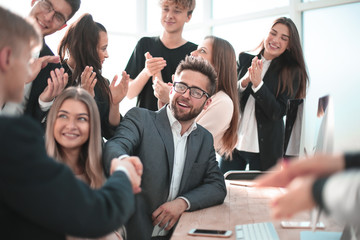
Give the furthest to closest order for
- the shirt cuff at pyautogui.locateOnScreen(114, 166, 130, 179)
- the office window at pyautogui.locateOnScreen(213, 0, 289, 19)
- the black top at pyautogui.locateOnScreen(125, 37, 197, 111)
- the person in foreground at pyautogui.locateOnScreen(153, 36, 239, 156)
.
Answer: the office window at pyautogui.locateOnScreen(213, 0, 289, 19), the black top at pyautogui.locateOnScreen(125, 37, 197, 111), the person in foreground at pyautogui.locateOnScreen(153, 36, 239, 156), the shirt cuff at pyautogui.locateOnScreen(114, 166, 130, 179)

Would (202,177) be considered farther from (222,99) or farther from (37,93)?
(37,93)

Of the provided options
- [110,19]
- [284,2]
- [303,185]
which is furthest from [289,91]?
[110,19]

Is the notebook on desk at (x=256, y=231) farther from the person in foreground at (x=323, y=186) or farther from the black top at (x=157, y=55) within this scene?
the black top at (x=157, y=55)

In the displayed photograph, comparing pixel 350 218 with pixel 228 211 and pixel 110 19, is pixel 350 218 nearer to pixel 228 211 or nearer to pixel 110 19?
pixel 228 211

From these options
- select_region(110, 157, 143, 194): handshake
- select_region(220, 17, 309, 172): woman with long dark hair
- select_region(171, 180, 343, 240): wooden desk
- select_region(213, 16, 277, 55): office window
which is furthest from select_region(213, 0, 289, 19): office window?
select_region(110, 157, 143, 194): handshake

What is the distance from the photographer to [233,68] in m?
2.97

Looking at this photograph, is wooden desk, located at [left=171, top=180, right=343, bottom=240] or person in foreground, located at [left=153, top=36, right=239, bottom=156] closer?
wooden desk, located at [left=171, top=180, right=343, bottom=240]

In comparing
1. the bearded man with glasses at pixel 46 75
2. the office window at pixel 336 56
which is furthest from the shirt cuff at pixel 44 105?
the office window at pixel 336 56

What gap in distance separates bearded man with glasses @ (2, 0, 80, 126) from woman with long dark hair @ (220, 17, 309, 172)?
1.42 metres

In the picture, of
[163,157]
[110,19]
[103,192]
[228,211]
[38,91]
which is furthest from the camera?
[110,19]

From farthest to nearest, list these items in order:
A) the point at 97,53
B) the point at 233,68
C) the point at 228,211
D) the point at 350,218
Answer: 1. the point at 233,68
2. the point at 97,53
3. the point at 228,211
4. the point at 350,218

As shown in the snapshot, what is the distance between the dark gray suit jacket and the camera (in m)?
1.93

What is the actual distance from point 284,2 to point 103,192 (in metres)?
4.35

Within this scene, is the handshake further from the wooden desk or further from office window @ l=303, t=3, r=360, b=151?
office window @ l=303, t=3, r=360, b=151
